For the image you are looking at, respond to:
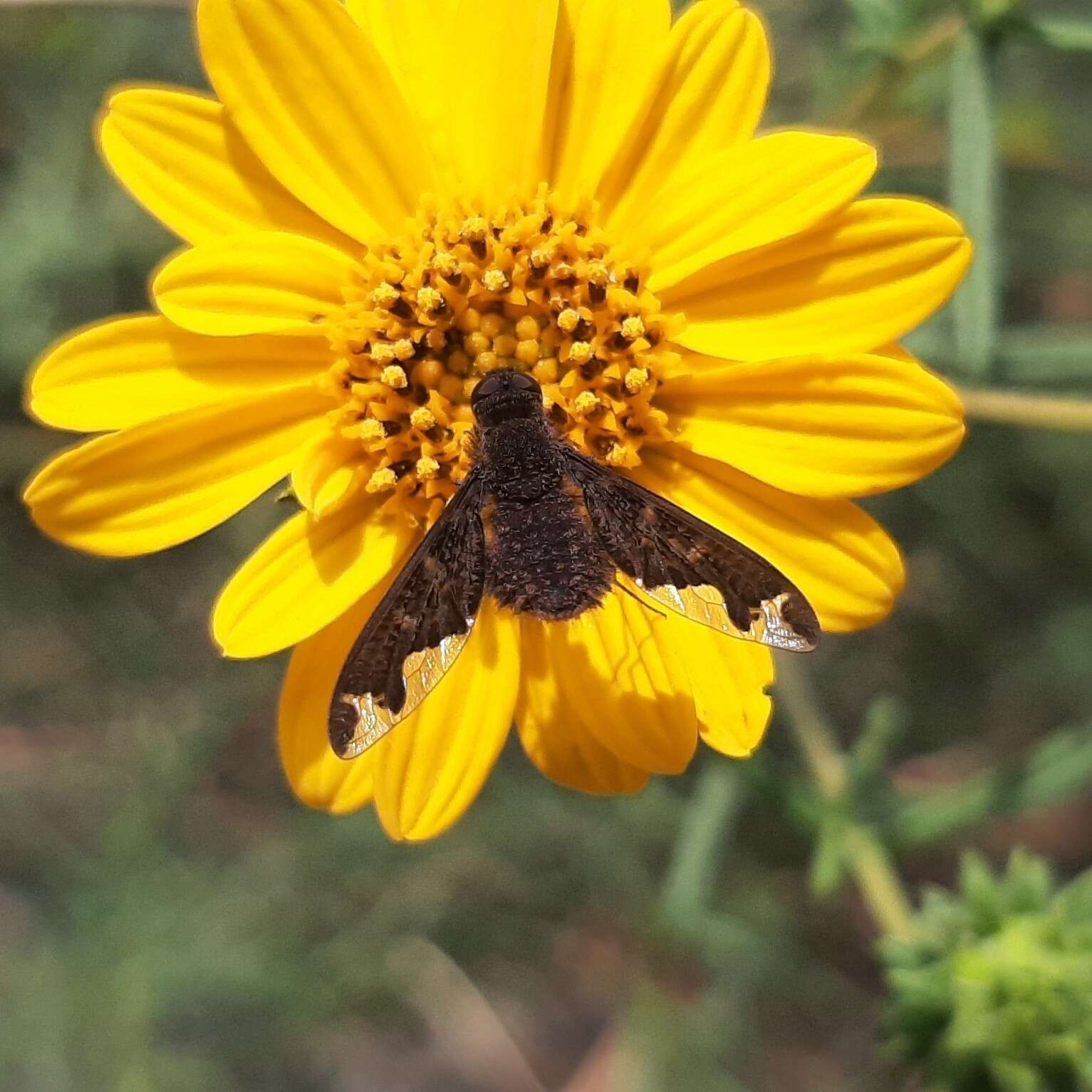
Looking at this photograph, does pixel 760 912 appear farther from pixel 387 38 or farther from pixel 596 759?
pixel 387 38

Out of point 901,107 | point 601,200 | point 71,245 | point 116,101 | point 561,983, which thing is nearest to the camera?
point 116,101

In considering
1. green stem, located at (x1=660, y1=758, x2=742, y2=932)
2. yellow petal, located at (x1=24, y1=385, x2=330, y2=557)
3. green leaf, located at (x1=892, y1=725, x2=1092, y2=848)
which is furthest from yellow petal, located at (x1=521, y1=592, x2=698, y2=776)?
green stem, located at (x1=660, y1=758, x2=742, y2=932)

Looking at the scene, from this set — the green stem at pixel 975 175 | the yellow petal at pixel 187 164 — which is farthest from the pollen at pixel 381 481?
the green stem at pixel 975 175

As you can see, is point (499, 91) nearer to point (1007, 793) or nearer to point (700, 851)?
point (1007, 793)

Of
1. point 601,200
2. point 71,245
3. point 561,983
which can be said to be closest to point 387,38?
point 601,200

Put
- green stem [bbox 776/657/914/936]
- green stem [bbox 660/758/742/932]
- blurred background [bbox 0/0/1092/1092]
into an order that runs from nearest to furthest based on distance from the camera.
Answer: green stem [bbox 776/657/914/936] → green stem [bbox 660/758/742/932] → blurred background [bbox 0/0/1092/1092]

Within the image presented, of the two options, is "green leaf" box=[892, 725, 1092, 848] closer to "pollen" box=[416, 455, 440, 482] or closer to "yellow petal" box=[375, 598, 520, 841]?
"yellow petal" box=[375, 598, 520, 841]
